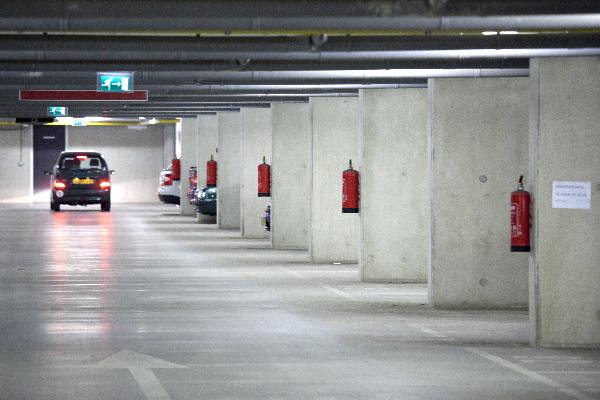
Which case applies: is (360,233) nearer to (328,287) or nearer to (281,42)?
(328,287)

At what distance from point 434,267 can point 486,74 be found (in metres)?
2.33

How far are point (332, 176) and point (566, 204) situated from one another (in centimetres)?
1154

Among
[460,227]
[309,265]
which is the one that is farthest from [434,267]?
[309,265]

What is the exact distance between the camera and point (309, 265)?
76.2ft

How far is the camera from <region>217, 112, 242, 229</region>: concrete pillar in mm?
35688

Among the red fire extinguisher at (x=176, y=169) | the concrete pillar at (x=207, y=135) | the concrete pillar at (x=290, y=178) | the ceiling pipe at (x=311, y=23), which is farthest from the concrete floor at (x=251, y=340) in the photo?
the red fire extinguisher at (x=176, y=169)

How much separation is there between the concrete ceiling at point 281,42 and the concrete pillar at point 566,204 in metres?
0.53

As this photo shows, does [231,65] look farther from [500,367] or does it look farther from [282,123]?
[282,123]

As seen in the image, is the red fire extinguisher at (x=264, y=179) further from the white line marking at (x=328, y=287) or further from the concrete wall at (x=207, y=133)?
the concrete wall at (x=207, y=133)

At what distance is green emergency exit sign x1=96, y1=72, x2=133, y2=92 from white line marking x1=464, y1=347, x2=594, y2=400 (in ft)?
28.2

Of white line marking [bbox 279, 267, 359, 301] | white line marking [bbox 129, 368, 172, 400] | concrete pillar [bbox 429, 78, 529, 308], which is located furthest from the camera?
white line marking [bbox 279, 267, 359, 301]

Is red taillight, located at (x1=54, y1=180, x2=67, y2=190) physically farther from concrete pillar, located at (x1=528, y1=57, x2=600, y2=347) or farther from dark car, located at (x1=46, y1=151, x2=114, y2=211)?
concrete pillar, located at (x1=528, y1=57, x2=600, y2=347)

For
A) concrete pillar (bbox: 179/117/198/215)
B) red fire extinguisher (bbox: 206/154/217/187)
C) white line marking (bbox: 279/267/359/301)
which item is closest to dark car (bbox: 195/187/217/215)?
red fire extinguisher (bbox: 206/154/217/187)

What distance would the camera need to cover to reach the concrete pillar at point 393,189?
19.9 metres
